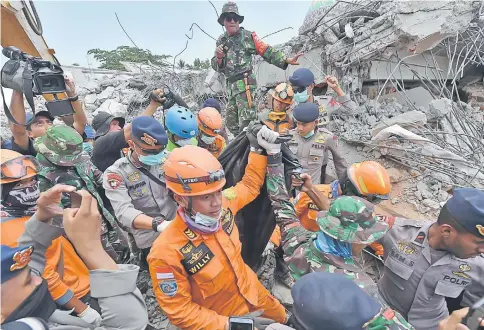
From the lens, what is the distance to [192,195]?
189 centimetres

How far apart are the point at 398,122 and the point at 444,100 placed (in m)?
0.81

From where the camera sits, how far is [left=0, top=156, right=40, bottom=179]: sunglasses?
76.0 inches

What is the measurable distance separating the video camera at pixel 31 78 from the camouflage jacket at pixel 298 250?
205 cm

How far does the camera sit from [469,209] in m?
1.89

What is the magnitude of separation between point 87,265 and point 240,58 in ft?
15.2

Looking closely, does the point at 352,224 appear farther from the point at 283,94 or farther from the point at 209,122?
the point at 283,94

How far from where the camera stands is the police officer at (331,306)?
1.23 m

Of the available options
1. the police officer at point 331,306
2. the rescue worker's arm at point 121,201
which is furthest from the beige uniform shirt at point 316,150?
the police officer at point 331,306

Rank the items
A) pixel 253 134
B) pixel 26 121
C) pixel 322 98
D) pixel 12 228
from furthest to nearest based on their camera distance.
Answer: pixel 322 98 < pixel 26 121 < pixel 253 134 < pixel 12 228

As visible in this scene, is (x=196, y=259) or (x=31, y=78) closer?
(x=196, y=259)

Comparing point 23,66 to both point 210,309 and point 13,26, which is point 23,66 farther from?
point 210,309

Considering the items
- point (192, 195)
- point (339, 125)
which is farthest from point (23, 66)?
point (339, 125)

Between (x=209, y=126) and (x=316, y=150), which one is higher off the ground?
→ (x=209, y=126)

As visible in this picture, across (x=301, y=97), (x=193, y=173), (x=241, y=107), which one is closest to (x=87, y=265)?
(x=193, y=173)
